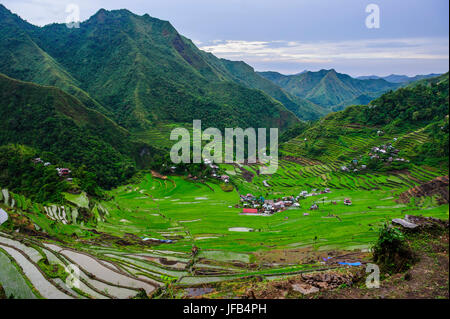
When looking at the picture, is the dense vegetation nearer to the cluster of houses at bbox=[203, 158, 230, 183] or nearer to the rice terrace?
the rice terrace

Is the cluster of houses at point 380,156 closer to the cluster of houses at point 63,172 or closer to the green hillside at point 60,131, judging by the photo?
the green hillside at point 60,131

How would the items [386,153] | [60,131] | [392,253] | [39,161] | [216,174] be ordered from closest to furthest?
[392,253], [39,161], [386,153], [216,174], [60,131]

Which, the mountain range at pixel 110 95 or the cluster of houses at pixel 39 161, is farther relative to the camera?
the mountain range at pixel 110 95

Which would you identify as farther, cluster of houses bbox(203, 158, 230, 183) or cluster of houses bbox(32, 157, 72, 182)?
cluster of houses bbox(203, 158, 230, 183)

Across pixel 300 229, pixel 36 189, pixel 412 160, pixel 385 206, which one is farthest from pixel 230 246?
pixel 412 160

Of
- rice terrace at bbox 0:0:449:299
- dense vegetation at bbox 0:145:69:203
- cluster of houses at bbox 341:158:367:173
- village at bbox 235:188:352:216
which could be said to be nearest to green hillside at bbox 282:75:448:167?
rice terrace at bbox 0:0:449:299

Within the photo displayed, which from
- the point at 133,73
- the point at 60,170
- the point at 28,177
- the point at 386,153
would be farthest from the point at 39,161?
the point at 133,73

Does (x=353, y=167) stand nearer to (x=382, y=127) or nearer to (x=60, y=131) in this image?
(x=382, y=127)

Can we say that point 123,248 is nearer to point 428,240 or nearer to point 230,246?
point 230,246

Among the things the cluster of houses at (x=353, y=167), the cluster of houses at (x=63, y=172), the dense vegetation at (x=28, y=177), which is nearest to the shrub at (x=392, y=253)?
the dense vegetation at (x=28, y=177)
